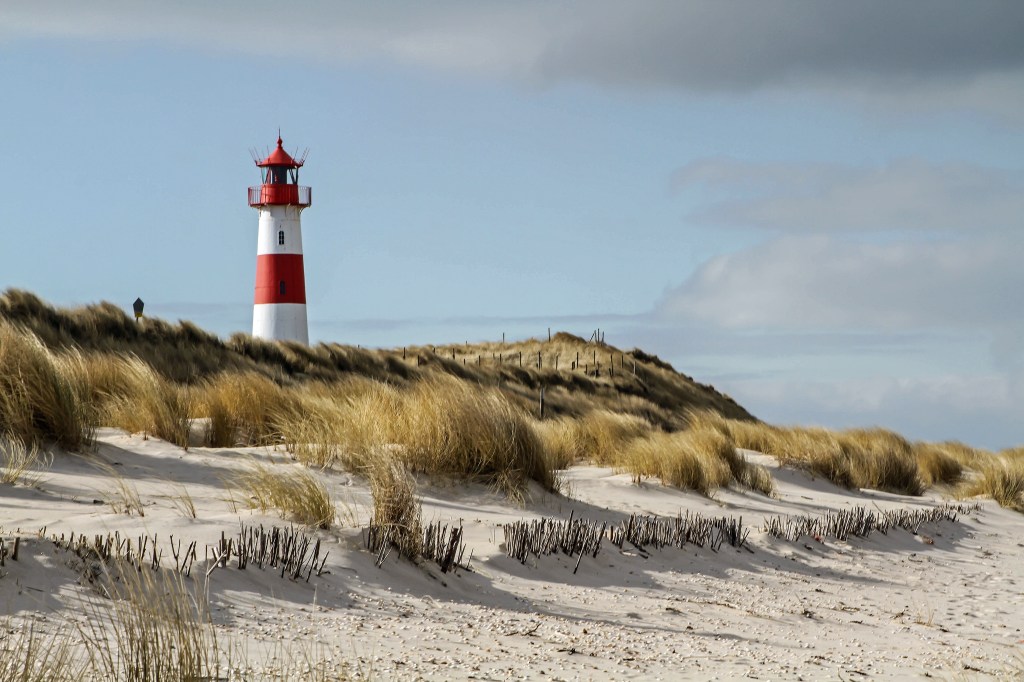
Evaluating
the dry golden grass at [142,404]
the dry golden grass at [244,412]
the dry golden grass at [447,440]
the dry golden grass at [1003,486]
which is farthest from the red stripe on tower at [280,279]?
the dry golden grass at [447,440]

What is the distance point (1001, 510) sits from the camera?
598 inches

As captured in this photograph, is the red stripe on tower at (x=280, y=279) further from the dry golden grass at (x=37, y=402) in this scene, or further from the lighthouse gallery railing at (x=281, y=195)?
the dry golden grass at (x=37, y=402)

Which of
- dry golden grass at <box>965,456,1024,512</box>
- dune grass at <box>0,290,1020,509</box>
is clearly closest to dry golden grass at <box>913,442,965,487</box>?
dune grass at <box>0,290,1020,509</box>

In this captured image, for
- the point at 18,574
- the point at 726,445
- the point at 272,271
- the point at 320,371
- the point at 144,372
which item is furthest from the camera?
the point at 272,271

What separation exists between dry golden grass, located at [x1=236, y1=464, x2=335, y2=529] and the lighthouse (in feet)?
83.3

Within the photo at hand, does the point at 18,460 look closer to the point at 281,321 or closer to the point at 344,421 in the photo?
the point at 344,421

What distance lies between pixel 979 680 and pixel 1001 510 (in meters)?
10.4

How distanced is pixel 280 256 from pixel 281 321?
2.37m

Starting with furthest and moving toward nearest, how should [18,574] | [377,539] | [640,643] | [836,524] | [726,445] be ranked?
[726,445]
[836,524]
[377,539]
[640,643]
[18,574]

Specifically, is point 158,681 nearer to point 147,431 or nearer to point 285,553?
point 285,553

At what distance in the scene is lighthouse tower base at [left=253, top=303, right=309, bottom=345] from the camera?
32.7 meters

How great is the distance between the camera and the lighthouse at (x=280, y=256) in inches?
1297

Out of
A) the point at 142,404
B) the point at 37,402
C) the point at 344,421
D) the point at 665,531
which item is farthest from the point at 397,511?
the point at 142,404

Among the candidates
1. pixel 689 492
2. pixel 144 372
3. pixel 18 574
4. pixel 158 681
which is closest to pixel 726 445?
pixel 689 492
